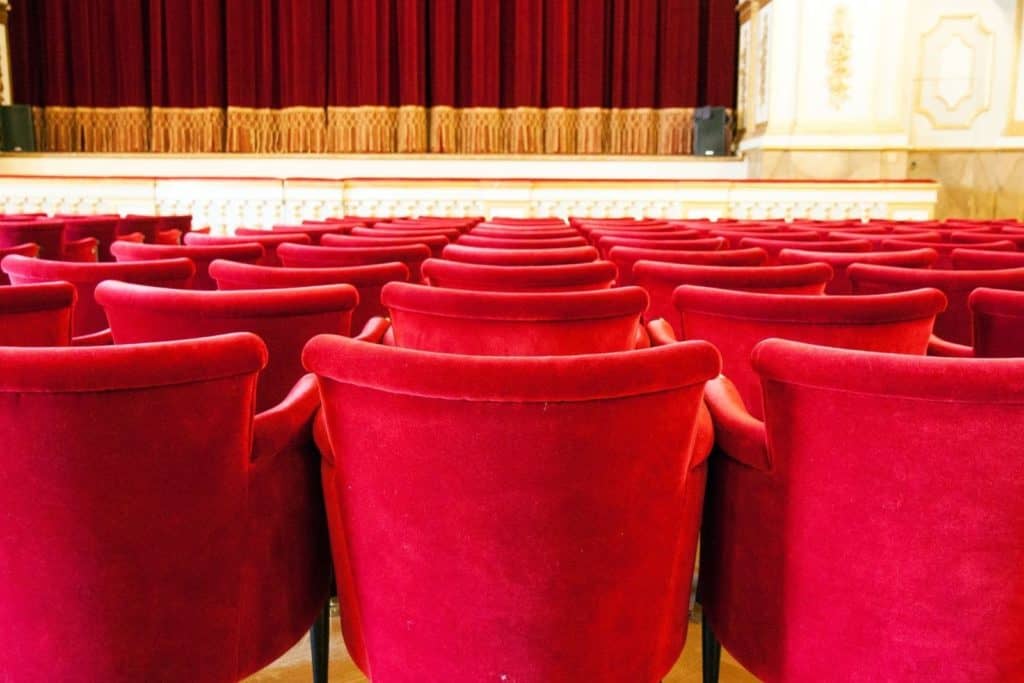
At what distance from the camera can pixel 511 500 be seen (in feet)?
3.35

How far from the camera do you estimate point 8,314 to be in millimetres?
1604

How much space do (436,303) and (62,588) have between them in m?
0.73

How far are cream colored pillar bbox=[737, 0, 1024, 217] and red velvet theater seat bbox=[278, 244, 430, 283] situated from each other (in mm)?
7173

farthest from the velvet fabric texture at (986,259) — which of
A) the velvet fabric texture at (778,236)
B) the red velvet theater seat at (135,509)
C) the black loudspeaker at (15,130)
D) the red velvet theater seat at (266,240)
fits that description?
the black loudspeaker at (15,130)

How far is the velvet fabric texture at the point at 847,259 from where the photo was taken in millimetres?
2535

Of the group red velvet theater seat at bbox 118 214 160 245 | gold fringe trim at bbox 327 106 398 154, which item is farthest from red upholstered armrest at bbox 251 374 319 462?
gold fringe trim at bbox 327 106 398 154

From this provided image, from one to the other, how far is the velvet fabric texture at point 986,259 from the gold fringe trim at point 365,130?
8796mm

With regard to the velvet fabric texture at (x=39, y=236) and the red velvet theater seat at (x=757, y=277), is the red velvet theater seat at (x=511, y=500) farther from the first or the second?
the velvet fabric texture at (x=39, y=236)

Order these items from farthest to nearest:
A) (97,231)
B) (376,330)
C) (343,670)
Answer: (97,231)
(376,330)
(343,670)

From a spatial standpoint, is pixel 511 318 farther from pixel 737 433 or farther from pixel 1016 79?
pixel 1016 79

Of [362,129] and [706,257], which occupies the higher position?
[362,129]

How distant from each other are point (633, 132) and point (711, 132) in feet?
3.57

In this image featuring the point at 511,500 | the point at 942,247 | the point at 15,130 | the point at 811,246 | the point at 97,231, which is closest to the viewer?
the point at 511,500

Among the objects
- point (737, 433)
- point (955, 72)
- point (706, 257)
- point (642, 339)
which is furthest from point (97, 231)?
point (955, 72)
